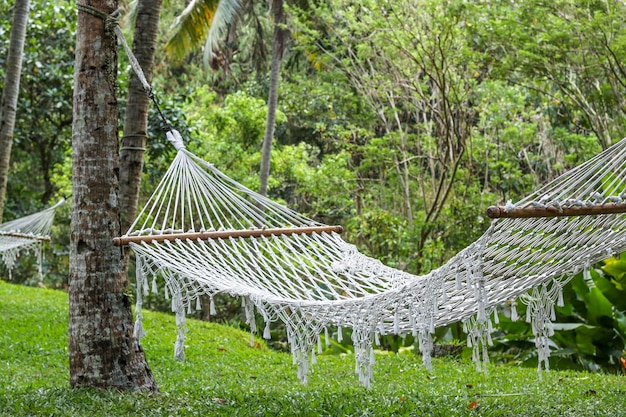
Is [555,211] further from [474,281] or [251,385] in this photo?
[251,385]

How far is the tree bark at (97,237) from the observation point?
2.86m

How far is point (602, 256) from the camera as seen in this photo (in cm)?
241

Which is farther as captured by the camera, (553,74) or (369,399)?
(553,74)

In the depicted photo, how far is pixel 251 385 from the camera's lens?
12.0ft

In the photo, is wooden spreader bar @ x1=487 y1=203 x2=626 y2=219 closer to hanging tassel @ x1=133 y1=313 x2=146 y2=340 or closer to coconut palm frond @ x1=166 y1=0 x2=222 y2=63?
hanging tassel @ x1=133 y1=313 x2=146 y2=340

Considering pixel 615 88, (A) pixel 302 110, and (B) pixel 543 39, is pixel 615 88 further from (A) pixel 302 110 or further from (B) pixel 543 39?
(A) pixel 302 110

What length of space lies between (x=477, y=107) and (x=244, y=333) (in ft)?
9.88

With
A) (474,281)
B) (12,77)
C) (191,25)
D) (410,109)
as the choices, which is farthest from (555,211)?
(410,109)

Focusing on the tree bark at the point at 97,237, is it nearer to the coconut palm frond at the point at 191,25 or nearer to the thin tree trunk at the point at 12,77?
the thin tree trunk at the point at 12,77

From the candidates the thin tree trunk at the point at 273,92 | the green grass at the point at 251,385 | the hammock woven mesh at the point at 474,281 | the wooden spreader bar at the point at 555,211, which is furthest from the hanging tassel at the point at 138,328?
the thin tree trunk at the point at 273,92

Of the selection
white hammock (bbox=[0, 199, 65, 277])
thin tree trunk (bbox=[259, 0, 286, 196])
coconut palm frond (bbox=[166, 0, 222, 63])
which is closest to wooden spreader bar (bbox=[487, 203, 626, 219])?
white hammock (bbox=[0, 199, 65, 277])

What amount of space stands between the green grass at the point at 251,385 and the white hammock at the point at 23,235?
0.39 meters

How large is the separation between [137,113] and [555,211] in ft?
8.35

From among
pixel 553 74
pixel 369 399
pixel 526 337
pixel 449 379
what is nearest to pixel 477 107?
pixel 553 74
